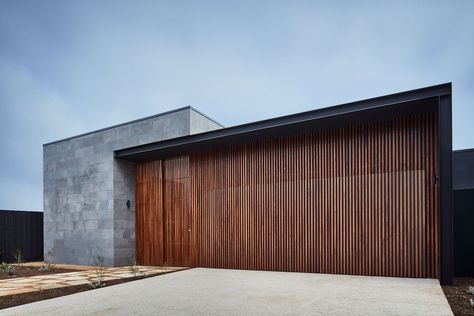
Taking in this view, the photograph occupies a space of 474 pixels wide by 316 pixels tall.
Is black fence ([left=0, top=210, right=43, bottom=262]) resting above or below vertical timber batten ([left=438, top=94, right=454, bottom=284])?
below

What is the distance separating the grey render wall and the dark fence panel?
5.99 metres

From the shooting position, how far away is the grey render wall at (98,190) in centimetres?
957

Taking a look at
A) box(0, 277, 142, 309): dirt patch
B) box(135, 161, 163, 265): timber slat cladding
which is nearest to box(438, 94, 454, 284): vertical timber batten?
box(0, 277, 142, 309): dirt patch

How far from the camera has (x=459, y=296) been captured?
4734mm

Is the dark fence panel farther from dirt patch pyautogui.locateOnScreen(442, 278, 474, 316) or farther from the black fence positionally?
the black fence

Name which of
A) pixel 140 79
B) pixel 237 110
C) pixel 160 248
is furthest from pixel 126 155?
pixel 237 110

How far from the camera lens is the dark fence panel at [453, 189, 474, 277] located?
6586 mm

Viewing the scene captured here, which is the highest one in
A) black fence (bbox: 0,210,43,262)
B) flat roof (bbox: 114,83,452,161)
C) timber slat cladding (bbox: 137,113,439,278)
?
flat roof (bbox: 114,83,452,161)

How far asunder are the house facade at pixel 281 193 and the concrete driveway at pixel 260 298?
84 centimetres

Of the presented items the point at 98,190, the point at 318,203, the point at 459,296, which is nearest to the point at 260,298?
the point at 459,296

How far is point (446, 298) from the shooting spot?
14.9ft

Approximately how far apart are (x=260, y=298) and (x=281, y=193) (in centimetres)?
324

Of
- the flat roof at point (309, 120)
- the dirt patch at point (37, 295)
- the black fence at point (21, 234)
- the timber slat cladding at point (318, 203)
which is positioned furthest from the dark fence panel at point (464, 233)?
the black fence at point (21, 234)

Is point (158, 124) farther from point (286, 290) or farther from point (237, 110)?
point (237, 110)
